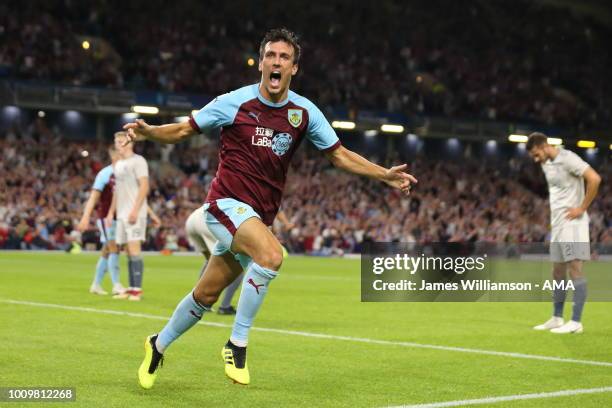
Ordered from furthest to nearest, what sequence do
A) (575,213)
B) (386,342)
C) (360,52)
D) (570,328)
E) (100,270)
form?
(360,52), (100,270), (570,328), (575,213), (386,342)

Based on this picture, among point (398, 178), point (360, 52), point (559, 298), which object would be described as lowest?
point (559, 298)

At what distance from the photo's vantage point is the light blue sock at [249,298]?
22.5ft

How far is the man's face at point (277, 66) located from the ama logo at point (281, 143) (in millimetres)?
317

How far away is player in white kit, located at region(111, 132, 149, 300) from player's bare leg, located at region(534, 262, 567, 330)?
599 centimetres

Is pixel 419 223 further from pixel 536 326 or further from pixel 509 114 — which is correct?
pixel 536 326

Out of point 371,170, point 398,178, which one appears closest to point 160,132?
point 371,170

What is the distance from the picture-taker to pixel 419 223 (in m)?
44.1

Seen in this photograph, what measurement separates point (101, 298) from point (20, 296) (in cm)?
127

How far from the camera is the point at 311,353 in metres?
9.19

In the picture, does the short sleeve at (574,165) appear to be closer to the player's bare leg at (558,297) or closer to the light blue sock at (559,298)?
the player's bare leg at (558,297)

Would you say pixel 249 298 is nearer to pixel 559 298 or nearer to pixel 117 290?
pixel 559 298

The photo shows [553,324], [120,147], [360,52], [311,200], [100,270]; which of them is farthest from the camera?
[360,52]

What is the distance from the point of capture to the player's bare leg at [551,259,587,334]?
1180 cm

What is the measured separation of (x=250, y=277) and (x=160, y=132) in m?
1.22
